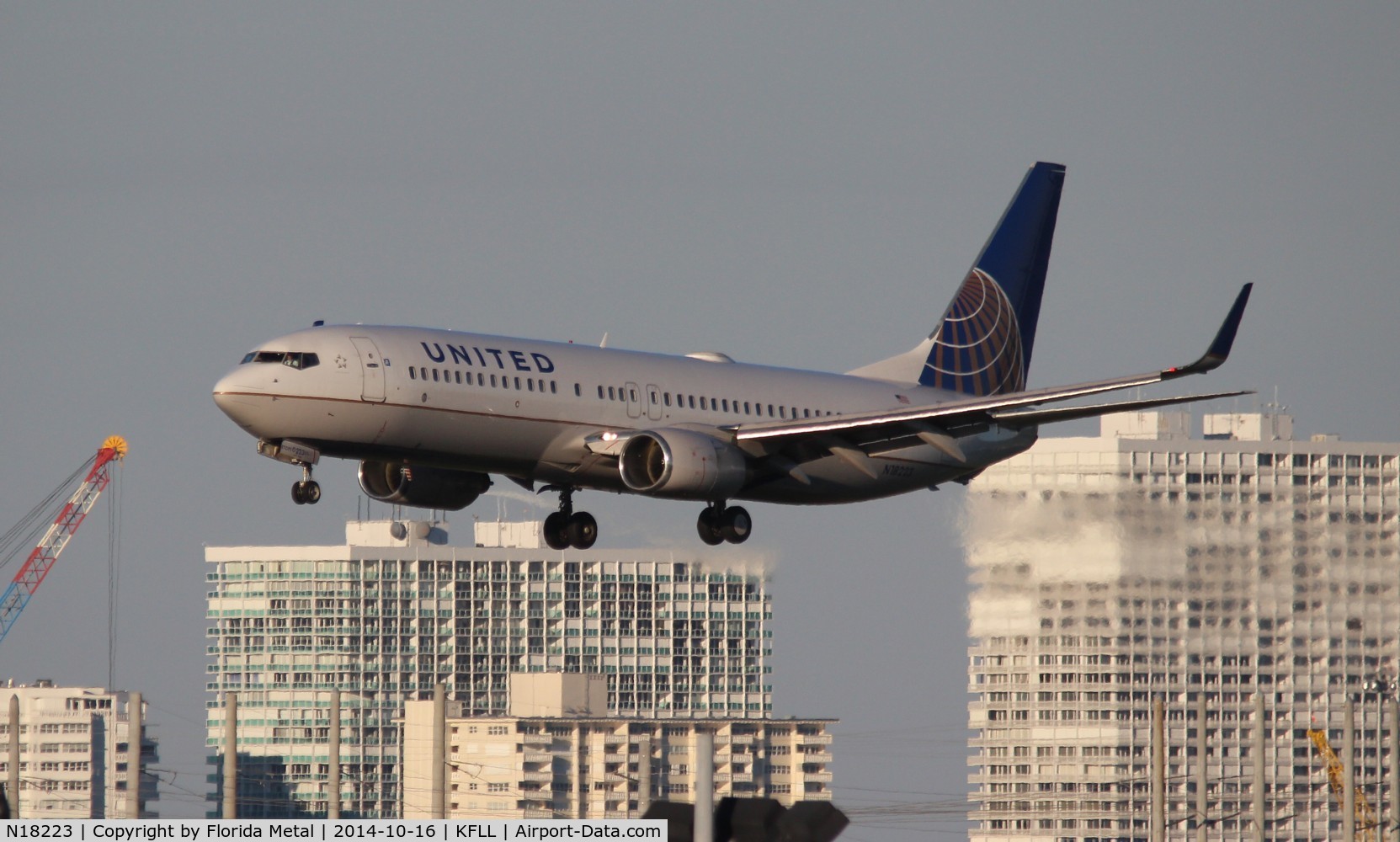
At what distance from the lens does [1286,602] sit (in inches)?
3558

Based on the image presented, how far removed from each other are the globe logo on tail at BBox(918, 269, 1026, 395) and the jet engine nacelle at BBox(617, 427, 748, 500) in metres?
13.3

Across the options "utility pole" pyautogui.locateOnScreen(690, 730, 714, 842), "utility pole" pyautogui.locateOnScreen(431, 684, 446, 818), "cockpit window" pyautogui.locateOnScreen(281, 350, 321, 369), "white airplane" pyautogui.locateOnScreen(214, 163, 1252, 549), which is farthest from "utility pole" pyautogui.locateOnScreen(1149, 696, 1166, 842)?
"utility pole" pyautogui.locateOnScreen(690, 730, 714, 842)

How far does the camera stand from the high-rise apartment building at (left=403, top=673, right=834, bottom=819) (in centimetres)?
17900

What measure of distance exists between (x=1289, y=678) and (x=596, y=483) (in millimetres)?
57822

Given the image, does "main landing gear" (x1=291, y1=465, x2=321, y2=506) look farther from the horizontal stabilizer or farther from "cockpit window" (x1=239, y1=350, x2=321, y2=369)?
the horizontal stabilizer

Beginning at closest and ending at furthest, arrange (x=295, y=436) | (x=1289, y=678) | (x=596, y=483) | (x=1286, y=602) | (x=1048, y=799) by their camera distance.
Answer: (x=295, y=436), (x=596, y=483), (x=1286, y=602), (x=1289, y=678), (x=1048, y=799)

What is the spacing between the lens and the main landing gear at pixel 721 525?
62031 millimetres

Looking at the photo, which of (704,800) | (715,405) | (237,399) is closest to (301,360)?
(237,399)

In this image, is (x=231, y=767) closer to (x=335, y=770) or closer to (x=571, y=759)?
(x=335, y=770)

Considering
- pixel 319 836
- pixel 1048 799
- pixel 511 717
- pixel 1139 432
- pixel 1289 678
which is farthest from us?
pixel 511 717

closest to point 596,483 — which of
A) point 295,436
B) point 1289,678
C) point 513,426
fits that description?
point 513,426

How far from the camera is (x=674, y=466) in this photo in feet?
189

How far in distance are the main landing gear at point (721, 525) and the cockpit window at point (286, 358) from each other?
1129 cm

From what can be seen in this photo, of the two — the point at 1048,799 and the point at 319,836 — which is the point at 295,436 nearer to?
the point at 319,836
